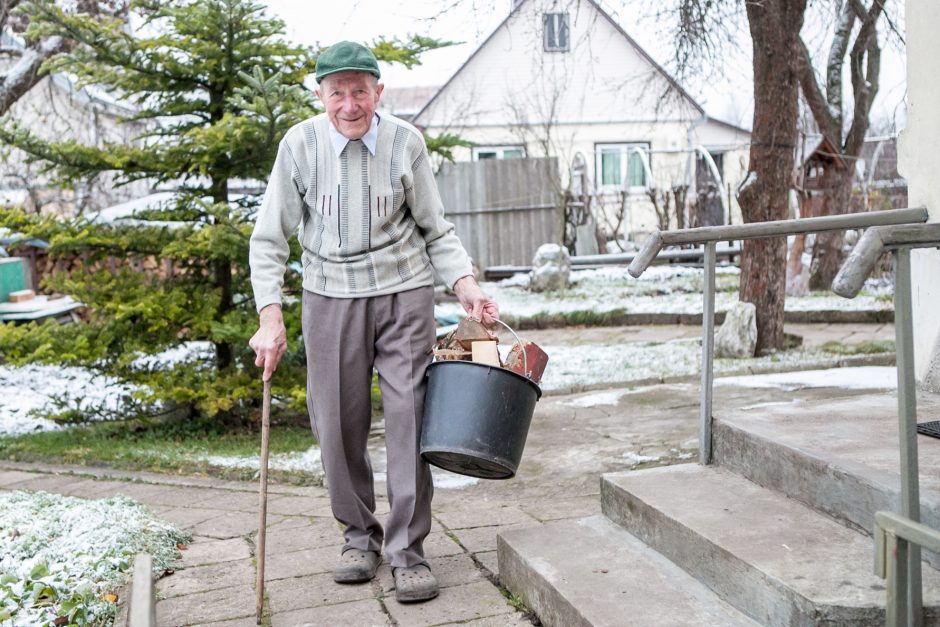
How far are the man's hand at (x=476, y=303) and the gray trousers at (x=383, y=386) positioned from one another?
4.5 inches

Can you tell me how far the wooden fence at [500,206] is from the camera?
55.3 ft

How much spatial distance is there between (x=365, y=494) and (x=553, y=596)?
89cm

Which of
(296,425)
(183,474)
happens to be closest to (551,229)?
(296,425)

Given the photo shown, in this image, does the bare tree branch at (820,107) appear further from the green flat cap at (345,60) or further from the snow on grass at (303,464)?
the green flat cap at (345,60)

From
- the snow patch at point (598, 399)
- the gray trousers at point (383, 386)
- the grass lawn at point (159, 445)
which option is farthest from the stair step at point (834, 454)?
the snow patch at point (598, 399)

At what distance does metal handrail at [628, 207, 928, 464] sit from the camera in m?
3.05

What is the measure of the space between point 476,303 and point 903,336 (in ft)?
4.93

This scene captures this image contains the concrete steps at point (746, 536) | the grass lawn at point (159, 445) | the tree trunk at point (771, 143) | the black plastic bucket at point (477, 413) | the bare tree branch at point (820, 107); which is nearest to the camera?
the concrete steps at point (746, 536)

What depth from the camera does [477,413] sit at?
299cm

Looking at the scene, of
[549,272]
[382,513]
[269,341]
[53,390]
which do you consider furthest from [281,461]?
[549,272]

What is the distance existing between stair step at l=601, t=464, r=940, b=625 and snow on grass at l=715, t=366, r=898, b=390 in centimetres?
306

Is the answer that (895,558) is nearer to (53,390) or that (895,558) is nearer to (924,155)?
(924,155)

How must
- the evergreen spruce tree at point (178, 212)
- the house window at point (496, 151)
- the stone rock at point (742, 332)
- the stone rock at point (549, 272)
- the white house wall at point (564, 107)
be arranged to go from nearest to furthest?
the evergreen spruce tree at point (178, 212)
the stone rock at point (742, 332)
the stone rock at point (549, 272)
the white house wall at point (564, 107)
the house window at point (496, 151)

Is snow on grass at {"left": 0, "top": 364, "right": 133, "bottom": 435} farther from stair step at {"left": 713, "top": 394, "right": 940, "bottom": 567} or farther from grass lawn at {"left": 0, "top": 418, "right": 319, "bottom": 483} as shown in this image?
stair step at {"left": 713, "top": 394, "right": 940, "bottom": 567}
